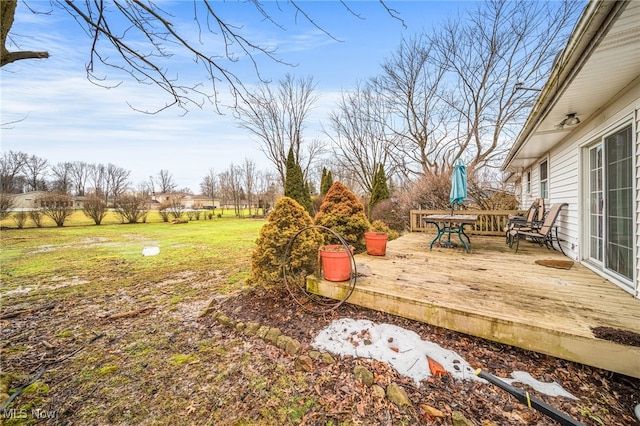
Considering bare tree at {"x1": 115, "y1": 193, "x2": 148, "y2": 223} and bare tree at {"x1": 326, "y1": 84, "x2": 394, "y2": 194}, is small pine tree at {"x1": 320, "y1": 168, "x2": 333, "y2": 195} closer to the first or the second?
bare tree at {"x1": 326, "y1": 84, "x2": 394, "y2": 194}

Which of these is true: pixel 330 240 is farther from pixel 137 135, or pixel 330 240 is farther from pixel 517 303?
pixel 137 135

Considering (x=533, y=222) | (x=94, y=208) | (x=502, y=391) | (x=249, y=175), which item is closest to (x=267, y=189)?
(x=249, y=175)

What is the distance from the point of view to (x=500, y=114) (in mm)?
13516

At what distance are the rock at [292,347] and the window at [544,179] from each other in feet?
22.8

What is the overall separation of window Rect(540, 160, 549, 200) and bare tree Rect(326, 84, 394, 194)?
967cm

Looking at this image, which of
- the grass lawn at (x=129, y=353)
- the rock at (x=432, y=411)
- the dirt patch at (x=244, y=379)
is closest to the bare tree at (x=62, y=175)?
the grass lawn at (x=129, y=353)

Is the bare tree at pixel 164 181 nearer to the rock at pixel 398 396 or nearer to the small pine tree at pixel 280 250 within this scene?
the small pine tree at pixel 280 250

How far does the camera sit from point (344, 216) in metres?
4.89

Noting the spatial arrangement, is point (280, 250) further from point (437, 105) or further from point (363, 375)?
point (437, 105)

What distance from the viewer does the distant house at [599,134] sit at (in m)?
1.91

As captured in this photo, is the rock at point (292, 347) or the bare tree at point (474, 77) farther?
the bare tree at point (474, 77)

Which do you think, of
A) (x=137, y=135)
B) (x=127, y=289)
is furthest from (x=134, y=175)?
(x=127, y=289)

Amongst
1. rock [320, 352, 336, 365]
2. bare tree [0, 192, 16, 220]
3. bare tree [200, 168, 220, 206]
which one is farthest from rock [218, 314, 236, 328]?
bare tree [200, 168, 220, 206]

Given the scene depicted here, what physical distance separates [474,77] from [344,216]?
46.2 feet
